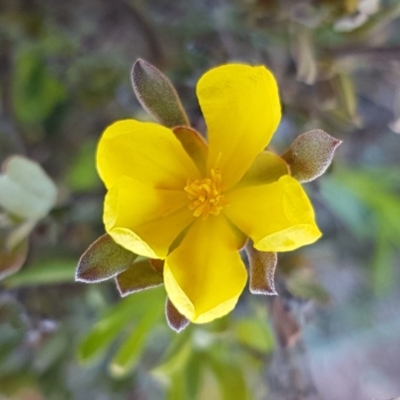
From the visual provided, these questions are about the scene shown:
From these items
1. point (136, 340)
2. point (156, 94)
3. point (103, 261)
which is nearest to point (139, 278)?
point (103, 261)

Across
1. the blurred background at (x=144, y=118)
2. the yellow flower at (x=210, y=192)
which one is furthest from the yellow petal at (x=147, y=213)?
the blurred background at (x=144, y=118)

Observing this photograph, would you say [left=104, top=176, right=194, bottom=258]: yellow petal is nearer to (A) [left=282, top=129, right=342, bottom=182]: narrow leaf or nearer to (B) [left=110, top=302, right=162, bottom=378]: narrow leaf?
(A) [left=282, top=129, right=342, bottom=182]: narrow leaf

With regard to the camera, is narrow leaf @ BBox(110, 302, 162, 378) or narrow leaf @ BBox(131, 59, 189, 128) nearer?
narrow leaf @ BBox(131, 59, 189, 128)

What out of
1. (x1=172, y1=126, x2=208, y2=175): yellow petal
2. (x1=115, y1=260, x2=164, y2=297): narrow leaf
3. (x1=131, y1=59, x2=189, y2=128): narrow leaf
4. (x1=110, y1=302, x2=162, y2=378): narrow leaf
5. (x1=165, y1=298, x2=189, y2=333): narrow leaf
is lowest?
(x1=110, y1=302, x2=162, y2=378): narrow leaf

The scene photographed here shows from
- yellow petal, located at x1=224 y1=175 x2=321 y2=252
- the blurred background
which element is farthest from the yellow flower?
the blurred background

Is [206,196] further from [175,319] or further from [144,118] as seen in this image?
[144,118]

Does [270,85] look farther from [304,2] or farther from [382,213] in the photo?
[382,213]
